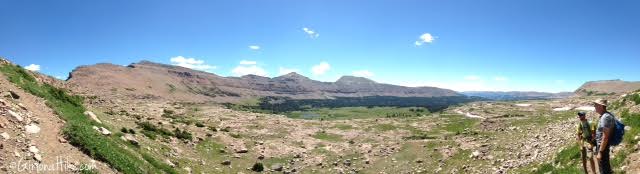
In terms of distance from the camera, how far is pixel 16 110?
24109 mm

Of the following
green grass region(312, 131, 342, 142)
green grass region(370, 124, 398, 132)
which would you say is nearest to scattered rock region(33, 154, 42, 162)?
green grass region(312, 131, 342, 142)

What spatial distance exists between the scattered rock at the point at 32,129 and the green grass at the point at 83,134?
4.31ft

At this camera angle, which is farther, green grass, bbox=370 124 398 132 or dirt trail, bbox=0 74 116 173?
green grass, bbox=370 124 398 132

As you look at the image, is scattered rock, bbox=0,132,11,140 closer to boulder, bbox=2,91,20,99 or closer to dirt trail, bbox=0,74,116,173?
dirt trail, bbox=0,74,116,173

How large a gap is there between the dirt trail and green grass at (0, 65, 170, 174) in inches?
22.2

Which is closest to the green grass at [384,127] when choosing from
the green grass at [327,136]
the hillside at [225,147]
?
the green grass at [327,136]

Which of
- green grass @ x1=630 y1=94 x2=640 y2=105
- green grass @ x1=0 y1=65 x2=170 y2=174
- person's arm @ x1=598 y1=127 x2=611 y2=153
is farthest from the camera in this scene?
green grass @ x1=630 y1=94 x2=640 y2=105

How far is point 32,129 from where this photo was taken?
2302cm

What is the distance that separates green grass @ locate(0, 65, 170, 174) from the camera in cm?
2373

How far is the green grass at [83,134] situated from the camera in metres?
23.7

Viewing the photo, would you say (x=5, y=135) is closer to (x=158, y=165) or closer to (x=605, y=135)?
(x=158, y=165)

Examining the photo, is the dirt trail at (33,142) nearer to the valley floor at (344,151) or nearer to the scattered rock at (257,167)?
the valley floor at (344,151)

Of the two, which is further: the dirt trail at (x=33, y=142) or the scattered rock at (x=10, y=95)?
the scattered rock at (x=10, y=95)

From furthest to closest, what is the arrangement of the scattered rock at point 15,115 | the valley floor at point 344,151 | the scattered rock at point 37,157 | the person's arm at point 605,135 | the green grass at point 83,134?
the valley floor at point 344,151
the green grass at point 83,134
the scattered rock at point 15,115
the scattered rock at point 37,157
the person's arm at point 605,135
